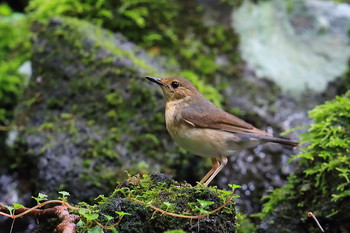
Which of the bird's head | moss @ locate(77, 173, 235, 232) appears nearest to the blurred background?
the bird's head

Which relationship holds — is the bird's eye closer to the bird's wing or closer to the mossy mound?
the bird's wing

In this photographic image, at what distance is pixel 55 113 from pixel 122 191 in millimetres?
3493

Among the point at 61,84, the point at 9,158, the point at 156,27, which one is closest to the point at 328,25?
the point at 156,27

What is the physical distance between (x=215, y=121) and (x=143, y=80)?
1950 millimetres

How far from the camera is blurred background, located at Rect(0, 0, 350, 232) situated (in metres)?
5.71

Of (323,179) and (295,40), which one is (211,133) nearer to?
(323,179)

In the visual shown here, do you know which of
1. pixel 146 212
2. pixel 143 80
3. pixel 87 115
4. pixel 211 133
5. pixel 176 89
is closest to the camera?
pixel 146 212

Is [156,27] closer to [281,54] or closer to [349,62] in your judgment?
[281,54]

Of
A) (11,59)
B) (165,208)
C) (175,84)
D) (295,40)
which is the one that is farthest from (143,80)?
(165,208)

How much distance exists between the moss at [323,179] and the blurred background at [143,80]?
666 millimetres

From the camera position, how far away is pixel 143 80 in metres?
6.25

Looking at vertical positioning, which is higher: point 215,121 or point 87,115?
point 215,121

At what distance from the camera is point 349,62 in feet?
24.9

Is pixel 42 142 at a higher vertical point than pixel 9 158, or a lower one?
higher
